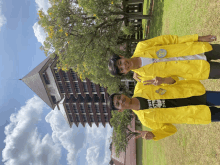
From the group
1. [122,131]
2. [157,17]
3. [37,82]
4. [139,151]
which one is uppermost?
[157,17]

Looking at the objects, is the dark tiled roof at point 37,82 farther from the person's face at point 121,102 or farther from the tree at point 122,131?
the person's face at point 121,102

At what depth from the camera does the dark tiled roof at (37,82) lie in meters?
25.6

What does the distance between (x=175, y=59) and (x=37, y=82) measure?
1122 inches

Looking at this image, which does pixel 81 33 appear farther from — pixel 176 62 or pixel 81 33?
pixel 176 62

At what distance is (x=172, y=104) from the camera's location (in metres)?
3.45

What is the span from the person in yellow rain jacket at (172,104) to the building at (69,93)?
83.3 ft

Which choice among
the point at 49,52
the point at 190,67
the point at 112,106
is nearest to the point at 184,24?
the point at 190,67

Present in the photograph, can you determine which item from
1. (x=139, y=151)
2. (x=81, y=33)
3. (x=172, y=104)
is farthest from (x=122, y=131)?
(x=172, y=104)

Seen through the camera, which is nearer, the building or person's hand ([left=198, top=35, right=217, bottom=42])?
person's hand ([left=198, top=35, right=217, bottom=42])

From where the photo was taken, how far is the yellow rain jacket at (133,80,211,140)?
319 centimetres

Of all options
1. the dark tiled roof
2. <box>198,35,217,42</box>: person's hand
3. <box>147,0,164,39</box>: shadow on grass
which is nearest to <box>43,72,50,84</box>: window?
the dark tiled roof

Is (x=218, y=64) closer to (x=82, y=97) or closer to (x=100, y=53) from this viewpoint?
(x=100, y=53)

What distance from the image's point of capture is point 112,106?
3656 mm

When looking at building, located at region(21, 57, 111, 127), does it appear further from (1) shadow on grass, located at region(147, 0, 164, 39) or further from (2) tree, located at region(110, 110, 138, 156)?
(1) shadow on grass, located at region(147, 0, 164, 39)
